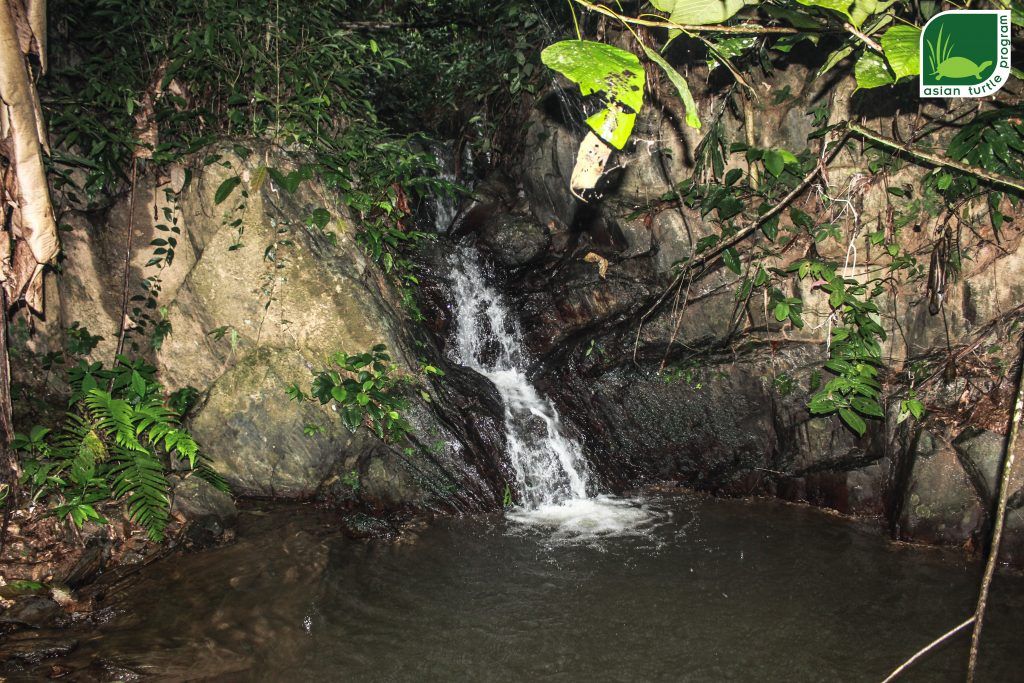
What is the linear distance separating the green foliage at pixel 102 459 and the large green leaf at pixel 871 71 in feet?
17.5

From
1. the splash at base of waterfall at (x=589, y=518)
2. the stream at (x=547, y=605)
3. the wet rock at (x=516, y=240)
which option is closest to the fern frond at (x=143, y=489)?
the stream at (x=547, y=605)

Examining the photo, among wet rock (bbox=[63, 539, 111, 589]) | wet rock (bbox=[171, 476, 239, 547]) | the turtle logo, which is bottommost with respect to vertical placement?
wet rock (bbox=[63, 539, 111, 589])

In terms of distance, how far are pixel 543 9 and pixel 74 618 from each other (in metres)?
8.15

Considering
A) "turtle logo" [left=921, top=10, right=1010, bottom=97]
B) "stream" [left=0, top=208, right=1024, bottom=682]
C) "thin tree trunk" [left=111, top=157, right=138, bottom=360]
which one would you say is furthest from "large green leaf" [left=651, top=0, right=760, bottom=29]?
"thin tree trunk" [left=111, top=157, right=138, bottom=360]

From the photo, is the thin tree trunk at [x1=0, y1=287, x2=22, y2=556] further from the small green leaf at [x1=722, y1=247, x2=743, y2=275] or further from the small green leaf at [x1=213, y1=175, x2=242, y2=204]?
the small green leaf at [x1=722, y1=247, x2=743, y2=275]

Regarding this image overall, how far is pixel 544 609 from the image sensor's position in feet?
14.5

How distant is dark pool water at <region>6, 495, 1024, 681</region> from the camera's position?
12.4 feet

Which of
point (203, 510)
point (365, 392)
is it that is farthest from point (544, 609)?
point (203, 510)

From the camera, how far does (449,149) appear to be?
33.0 feet

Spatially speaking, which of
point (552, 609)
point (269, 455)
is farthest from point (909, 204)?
point (269, 455)

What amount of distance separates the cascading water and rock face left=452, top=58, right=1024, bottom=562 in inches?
10.2

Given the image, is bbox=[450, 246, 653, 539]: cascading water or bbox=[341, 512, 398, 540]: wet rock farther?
bbox=[450, 246, 653, 539]: cascading water

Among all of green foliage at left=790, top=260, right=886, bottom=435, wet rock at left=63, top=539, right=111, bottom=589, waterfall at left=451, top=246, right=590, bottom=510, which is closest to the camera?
wet rock at left=63, top=539, right=111, bottom=589

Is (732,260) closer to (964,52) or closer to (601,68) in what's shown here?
(964,52)
